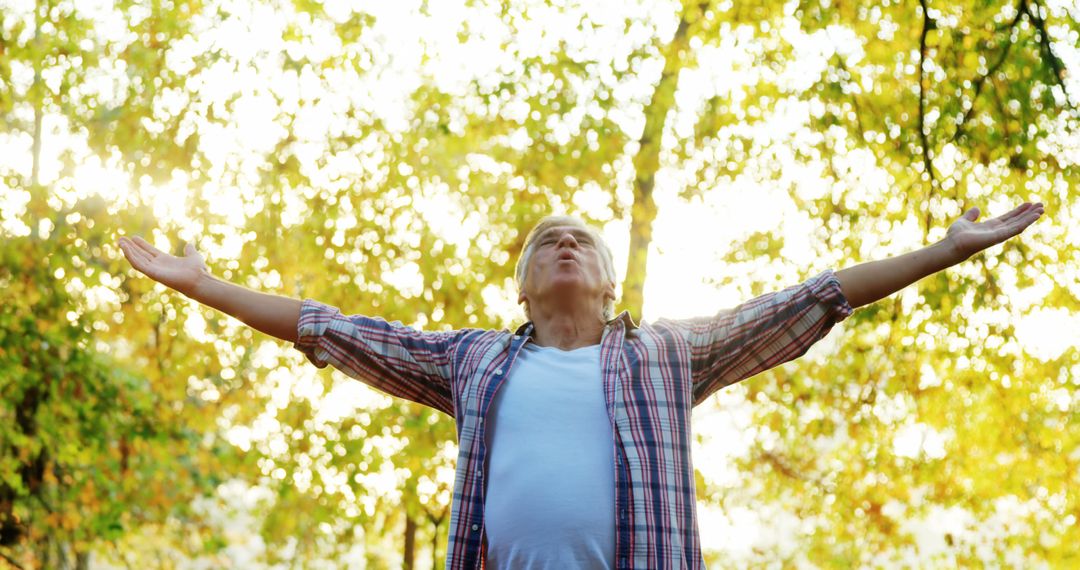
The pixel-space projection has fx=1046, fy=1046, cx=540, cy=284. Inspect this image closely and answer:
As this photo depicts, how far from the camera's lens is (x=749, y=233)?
7465 mm

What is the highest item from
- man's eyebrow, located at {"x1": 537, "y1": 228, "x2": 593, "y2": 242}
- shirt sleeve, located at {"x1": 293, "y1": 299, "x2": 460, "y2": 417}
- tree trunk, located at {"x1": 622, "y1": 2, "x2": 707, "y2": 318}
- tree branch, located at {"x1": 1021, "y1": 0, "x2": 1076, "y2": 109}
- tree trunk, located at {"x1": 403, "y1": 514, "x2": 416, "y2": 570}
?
tree trunk, located at {"x1": 622, "y1": 2, "x2": 707, "y2": 318}

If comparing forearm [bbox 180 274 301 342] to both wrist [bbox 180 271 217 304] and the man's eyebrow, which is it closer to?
wrist [bbox 180 271 217 304]

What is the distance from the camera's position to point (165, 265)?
2.37 meters

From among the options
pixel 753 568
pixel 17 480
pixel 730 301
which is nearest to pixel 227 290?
pixel 730 301

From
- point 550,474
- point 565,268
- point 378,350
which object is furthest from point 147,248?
point 550,474

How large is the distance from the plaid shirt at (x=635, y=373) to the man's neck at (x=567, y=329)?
4 centimetres

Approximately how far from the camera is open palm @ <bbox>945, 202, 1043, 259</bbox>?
2.10 metres

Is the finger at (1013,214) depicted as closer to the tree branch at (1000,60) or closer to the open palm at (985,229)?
the open palm at (985,229)

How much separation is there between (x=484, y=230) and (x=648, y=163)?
4.29ft

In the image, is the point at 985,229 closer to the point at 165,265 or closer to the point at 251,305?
the point at 251,305

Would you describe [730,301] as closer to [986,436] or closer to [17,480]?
[986,436]

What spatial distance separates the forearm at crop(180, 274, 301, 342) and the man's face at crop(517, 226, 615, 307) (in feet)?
1.85

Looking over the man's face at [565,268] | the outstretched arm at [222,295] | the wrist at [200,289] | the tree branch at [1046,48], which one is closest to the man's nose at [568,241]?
the man's face at [565,268]

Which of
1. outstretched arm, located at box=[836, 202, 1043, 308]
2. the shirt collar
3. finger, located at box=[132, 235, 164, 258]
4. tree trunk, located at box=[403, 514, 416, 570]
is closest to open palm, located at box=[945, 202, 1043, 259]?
outstretched arm, located at box=[836, 202, 1043, 308]
